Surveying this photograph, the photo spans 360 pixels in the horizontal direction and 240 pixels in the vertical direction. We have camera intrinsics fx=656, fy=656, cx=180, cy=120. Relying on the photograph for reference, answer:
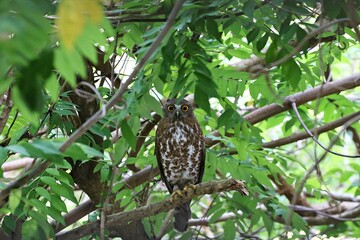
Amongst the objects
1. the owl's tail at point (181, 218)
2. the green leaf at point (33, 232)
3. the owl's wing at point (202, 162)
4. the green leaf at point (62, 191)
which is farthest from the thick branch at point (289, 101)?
the green leaf at point (33, 232)

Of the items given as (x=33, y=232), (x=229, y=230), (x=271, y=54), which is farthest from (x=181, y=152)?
(x=33, y=232)

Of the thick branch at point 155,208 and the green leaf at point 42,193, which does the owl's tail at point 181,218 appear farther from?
the green leaf at point 42,193

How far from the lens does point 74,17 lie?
1.52m

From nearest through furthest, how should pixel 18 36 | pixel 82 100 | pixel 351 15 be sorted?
1. pixel 18 36
2. pixel 351 15
3. pixel 82 100

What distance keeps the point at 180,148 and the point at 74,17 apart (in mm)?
3367

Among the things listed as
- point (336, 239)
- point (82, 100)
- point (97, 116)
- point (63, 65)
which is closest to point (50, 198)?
point (82, 100)

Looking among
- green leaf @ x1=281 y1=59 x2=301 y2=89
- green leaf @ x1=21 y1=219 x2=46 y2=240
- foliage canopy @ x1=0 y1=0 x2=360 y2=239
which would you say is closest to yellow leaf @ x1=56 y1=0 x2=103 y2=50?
foliage canopy @ x1=0 y1=0 x2=360 y2=239

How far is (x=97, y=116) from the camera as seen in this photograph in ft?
6.97

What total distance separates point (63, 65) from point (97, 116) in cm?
36

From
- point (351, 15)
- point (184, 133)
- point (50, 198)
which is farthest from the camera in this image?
point (184, 133)

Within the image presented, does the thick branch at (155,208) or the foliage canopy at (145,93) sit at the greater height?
the foliage canopy at (145,93)

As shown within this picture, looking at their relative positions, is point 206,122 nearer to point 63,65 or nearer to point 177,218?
point 177,218

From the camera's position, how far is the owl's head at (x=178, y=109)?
4.89 m

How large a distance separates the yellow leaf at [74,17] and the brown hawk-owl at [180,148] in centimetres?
317
